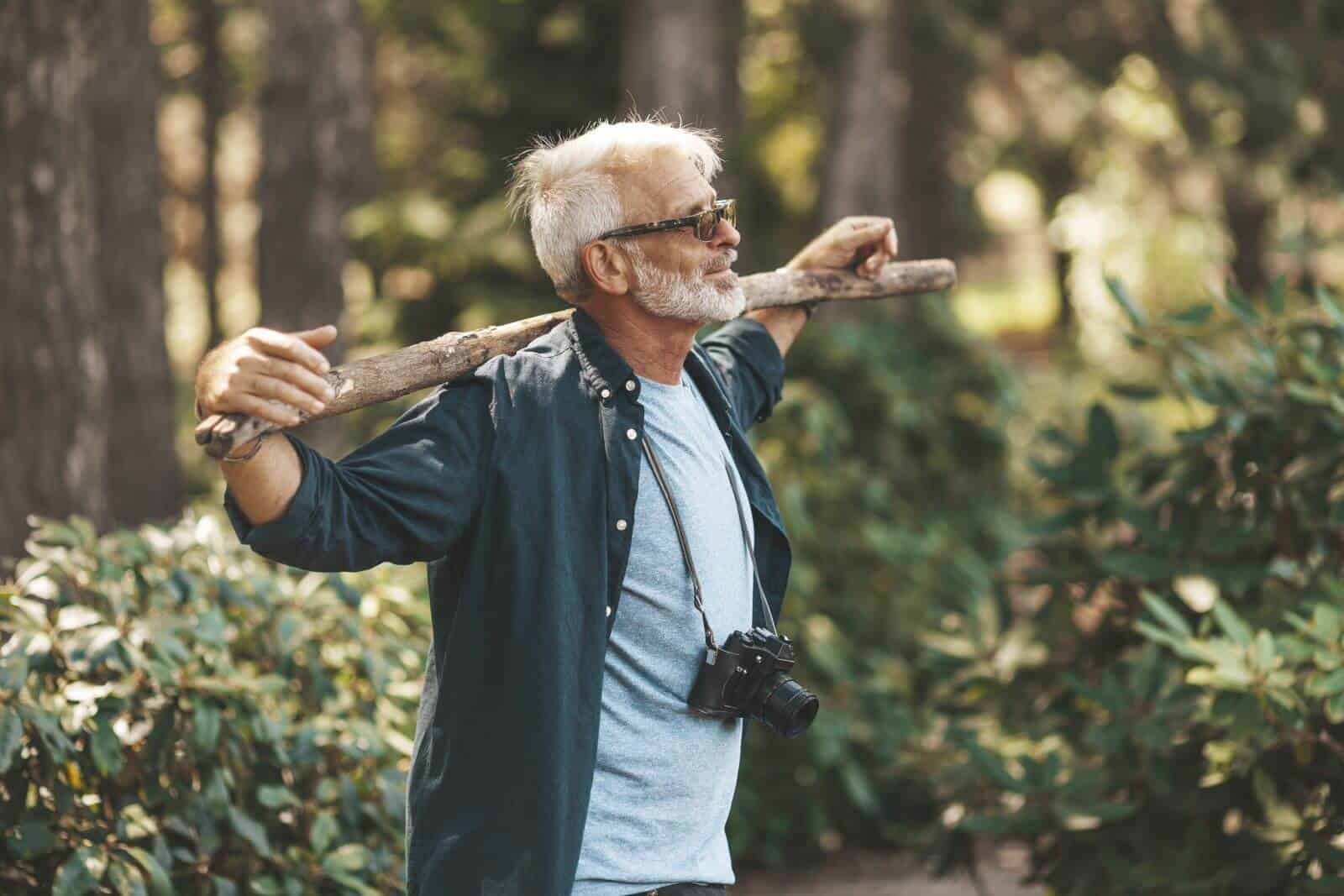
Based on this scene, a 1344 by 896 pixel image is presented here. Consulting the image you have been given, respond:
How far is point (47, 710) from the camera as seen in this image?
3.38 m

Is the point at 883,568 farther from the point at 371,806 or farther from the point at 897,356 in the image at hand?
the point at 371,806

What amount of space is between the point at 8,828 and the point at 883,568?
5.20 meters

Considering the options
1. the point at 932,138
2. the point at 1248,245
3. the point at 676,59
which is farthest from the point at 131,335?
the point at 1248,245

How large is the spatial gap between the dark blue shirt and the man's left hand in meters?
1.13

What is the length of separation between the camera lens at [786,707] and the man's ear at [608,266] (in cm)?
78

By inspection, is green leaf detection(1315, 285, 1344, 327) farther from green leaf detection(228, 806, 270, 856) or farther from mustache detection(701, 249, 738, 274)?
green leaf detection(228, 806, 270, 856)

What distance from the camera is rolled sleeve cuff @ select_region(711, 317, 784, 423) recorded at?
3.58 metres

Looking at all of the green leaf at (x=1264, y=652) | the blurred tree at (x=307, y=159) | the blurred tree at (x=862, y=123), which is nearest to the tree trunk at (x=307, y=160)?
the blurred tree at (x=307, y=159)

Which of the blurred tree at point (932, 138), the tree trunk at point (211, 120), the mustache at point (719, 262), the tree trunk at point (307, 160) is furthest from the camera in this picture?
the blurred tree at point (932, 138)

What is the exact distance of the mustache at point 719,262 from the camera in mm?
2947

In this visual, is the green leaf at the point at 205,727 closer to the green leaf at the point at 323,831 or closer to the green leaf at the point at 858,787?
the green leaf at the point at 323,831

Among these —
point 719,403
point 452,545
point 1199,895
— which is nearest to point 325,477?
point 452,545

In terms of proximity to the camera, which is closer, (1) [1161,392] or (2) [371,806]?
(2) [371,806]

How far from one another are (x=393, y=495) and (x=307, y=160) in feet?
24.3
